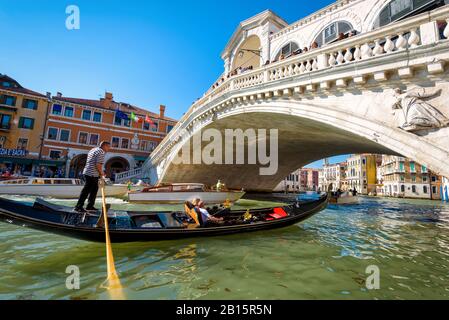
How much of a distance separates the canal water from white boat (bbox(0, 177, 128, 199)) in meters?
7.07

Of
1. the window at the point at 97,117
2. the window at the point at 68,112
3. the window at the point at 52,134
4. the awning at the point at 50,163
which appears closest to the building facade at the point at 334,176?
the window at the point at 97,117

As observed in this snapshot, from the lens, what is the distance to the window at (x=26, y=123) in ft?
59.8

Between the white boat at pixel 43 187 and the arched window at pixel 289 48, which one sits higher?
the arched window at pixel 289 48

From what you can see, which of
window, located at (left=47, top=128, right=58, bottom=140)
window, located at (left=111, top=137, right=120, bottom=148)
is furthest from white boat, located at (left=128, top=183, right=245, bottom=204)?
window, located at (left=47, top=128, right=58, bottom=140)

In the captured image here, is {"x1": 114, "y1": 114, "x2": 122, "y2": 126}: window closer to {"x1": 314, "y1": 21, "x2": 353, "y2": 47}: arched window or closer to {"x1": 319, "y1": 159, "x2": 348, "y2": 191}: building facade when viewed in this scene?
{"x1": 314, "y1": 21, "x2": 353, "y2": 47}: arched window

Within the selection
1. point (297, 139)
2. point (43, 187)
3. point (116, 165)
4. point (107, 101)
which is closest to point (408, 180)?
point (297, 139)

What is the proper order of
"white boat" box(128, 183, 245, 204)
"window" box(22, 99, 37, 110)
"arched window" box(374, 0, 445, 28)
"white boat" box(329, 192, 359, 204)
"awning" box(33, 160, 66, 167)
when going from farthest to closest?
"window" box(22, 99, 37, 110) → "awning" box(33, 160, 66, 167) → "white boat" box(329, 192, 359, 204) → "white boat" box(128, 183, 245, 204) → "arched window" box(374, 0, 445, 28)

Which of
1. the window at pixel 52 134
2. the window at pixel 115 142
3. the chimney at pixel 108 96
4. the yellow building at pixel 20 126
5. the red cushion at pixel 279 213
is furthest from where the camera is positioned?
the chimney at pixel 108 96

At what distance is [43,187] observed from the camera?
35.1 feet

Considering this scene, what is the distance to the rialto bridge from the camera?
335 cm

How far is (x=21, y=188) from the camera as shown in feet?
34.6

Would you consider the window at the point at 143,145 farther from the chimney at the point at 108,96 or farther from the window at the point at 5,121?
the window at the point at 5,121

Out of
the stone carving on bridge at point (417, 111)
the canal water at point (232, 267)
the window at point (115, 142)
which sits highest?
the window at point (115, 142)

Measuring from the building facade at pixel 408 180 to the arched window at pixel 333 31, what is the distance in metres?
30.9
